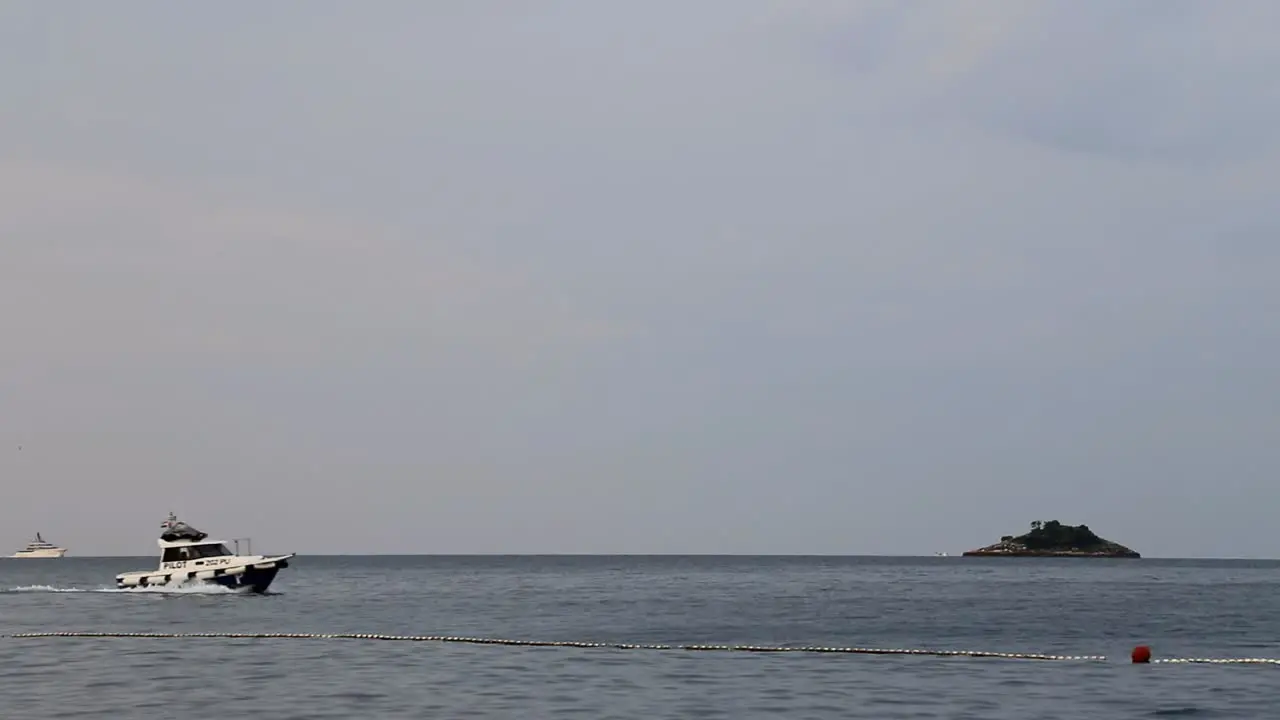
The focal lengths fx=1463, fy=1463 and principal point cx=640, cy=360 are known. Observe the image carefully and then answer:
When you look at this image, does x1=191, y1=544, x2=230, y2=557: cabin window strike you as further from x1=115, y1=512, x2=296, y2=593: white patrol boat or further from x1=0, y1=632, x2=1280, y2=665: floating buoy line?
x1=0, y1=632, x2=1280, y2=665: floating buoy line

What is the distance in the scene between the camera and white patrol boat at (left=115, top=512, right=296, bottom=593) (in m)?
115

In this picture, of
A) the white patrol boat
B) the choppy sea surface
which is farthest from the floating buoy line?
the white patrol boat

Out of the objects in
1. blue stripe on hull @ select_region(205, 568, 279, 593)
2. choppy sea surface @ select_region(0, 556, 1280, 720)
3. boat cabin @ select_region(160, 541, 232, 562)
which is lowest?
choppy sea surface @ select_region(0, 556, 1280, 720)

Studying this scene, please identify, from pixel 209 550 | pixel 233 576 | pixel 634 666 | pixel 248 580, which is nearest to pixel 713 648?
pixel 634 666

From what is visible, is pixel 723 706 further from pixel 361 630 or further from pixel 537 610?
pixel 537 610

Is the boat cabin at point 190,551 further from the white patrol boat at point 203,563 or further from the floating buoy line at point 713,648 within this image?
the floating buoy line at point 713,648

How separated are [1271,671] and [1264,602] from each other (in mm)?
A: 73261

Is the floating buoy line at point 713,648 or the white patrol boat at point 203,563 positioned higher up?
the white patrol boat at point 203,563

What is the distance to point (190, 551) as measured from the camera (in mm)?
116375

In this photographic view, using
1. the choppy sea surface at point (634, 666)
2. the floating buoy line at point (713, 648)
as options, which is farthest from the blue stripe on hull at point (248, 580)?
the floating buoy line at point (713, 648)

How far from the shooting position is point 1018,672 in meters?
52.4

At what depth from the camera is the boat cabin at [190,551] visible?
116312 mm

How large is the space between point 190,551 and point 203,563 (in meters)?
1.94

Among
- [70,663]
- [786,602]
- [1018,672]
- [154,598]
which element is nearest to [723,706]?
[1018,672]
